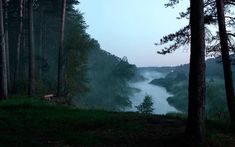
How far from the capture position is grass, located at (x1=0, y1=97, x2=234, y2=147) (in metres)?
11.9

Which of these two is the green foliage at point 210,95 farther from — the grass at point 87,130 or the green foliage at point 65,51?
the green foliage at point 65,51

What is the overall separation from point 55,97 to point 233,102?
753 inches

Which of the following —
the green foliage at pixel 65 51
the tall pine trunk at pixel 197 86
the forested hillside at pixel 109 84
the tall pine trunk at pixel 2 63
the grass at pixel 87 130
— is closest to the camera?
the tall pine trunk at pixel 197 86

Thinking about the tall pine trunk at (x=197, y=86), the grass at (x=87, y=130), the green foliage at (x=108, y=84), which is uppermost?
the green foliage at (x=108, y=84)

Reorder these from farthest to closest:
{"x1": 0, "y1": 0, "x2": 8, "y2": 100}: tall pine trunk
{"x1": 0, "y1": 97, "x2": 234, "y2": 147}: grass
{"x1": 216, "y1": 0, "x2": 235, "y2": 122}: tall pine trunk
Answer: {"x1": 0, "y1": 0, "x2": 8, "y2": 100}: tall pine trunk
{"x1": 216, "y1": 0, "x2": 235, "y2": 122}: tall pine trunk
{"x1": 0, "y1": 97, "x2": 234, "y2": 147}: grass

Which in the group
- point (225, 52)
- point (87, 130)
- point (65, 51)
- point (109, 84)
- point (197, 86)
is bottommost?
point (87, 130)

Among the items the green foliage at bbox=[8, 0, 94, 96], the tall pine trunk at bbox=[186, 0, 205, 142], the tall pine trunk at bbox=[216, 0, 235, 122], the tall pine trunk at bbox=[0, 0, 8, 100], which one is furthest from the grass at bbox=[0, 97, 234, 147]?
the green foliage at bbox=[8, 0, 94, 96]

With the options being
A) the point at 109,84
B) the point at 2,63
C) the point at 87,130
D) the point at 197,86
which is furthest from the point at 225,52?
the point at 109,84

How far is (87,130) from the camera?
13.9m

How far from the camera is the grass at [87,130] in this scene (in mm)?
11922

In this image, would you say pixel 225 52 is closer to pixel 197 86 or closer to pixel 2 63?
pixel 197 86

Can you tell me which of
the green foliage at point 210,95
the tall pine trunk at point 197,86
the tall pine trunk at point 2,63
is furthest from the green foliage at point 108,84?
the tall pine trunk at point 197,86

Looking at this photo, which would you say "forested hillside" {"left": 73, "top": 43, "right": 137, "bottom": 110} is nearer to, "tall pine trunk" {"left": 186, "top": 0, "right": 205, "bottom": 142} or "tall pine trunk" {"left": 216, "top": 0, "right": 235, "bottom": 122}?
"tall pine trunk" {"left": 216, "top": 0, "right": 235, "bottom": 122}

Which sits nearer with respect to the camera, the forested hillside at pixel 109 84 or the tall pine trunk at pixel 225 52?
the tall pine trunk at pixel 225 52
